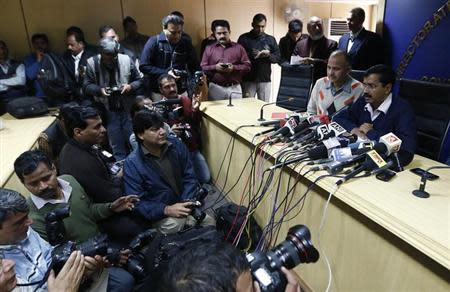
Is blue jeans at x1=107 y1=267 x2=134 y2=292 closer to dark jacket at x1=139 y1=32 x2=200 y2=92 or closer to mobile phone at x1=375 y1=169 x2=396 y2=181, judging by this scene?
mobile phone at x1=375 y1=169 x2=396 y2=181

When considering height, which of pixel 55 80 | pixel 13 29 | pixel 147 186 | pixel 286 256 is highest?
pixel 13 29

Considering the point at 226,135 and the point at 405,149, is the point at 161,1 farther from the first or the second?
the point at 405,149

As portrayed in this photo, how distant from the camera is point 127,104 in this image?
9.29 feet

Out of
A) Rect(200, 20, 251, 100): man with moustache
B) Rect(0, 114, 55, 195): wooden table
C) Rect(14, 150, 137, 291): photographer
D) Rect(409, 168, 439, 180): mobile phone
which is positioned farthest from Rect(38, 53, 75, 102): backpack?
Rect(409, 168, 439, 180): mobile phone

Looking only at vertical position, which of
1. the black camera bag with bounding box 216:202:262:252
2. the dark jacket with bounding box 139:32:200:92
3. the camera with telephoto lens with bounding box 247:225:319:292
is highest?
the dark jacket with bounding box 139:32:200:92

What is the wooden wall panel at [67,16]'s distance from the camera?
3.50 m

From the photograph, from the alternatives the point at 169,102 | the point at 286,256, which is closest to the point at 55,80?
the point at 169,102

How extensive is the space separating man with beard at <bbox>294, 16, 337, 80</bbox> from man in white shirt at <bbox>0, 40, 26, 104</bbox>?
2.87 metres

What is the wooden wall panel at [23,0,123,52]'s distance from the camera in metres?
3.50

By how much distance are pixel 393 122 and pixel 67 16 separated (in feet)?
12.1

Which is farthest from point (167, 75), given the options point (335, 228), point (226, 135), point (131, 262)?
point (335, 228)

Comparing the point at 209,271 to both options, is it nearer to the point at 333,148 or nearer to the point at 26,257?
the point at 26,257

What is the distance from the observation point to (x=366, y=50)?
276cm

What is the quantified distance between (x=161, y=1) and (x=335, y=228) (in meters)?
3.69
